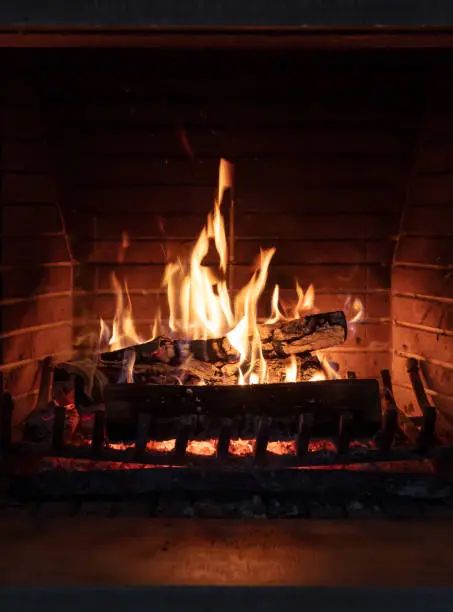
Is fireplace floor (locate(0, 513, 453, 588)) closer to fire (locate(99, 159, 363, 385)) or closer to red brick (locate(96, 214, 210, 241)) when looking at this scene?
fire (locate(99, 159, 363, 385))

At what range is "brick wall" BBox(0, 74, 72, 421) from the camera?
2.02m

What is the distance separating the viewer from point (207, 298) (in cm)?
224

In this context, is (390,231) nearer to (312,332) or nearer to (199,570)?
(312,332)

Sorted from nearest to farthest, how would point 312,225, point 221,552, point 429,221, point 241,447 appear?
point 221,552, point 241,447, point 429,221, point 312,225

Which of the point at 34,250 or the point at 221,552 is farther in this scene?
the point at 34,250

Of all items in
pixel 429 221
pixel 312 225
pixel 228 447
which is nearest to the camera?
pixel 228 447

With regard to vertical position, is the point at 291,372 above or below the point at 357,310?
below

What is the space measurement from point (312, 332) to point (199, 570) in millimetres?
825

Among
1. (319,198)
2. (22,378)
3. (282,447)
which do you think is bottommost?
(282,447)

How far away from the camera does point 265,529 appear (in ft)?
5.36

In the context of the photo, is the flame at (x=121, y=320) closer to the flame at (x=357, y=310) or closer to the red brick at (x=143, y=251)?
the red brick at (x=143, y=251)

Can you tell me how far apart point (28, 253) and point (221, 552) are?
1058mm

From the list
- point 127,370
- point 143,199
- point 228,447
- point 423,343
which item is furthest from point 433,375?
point 143,199

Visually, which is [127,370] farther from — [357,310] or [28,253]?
[357,310]
